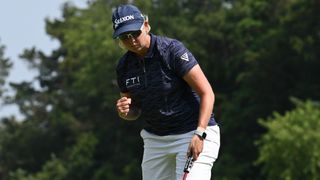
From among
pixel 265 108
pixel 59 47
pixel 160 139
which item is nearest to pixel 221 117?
pixel 265 108

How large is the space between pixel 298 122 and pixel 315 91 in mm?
9484

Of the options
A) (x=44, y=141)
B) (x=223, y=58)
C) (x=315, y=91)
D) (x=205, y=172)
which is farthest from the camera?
(x=44, y=141)

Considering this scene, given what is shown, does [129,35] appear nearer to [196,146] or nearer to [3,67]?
[196,146]

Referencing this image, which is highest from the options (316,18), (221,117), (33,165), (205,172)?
(205,172)

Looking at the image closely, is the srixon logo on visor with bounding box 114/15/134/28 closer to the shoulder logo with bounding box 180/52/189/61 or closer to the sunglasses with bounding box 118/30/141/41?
the sunglasses with bounding box 118/30/141/41

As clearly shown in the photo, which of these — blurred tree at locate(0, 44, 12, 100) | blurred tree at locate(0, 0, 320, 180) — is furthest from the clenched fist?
blurred tree at locate(0, 44, 12, 100)

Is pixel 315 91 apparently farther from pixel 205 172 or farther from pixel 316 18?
pixel 205 172

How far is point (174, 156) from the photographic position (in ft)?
27.5

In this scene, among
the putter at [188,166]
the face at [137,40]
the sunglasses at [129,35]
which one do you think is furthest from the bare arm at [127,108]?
the putter at [188,166]

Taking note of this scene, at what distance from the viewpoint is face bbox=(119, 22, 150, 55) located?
7945 mm

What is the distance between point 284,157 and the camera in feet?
140

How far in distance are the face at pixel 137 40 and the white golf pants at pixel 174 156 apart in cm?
80

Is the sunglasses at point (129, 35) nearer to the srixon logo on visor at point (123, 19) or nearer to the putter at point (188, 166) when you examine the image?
the srixon logo on visor at point (123, 19)

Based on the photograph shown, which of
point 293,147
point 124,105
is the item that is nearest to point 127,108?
point 124,105
